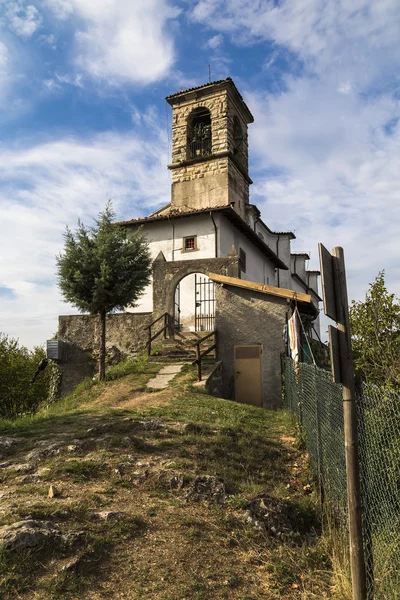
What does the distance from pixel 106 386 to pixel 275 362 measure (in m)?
5.17

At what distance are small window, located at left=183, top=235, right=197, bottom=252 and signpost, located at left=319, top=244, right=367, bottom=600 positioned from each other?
1709cm

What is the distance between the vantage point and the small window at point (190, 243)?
20836 mm

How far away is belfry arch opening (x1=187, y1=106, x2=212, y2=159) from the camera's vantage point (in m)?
25.4

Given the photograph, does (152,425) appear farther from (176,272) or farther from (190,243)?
(190,243)

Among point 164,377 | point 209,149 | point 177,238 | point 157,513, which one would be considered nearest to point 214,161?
point 209,149

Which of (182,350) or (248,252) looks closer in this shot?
(182,350)

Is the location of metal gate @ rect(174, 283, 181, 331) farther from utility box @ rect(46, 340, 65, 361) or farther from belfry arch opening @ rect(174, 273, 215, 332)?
utility box @ rect(46, 340, 65, 361)

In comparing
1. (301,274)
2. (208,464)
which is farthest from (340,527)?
(301,274)

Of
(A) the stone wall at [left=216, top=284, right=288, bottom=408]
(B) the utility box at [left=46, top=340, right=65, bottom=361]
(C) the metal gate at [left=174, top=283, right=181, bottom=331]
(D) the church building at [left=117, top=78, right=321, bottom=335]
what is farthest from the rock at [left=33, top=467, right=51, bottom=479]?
(D) the church building at [left=117, top=78, right=321, bottom=335]

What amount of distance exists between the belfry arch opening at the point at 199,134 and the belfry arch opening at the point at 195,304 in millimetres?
8817

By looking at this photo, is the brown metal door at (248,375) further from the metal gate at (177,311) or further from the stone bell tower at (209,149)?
the stone bell tower at (209,149)

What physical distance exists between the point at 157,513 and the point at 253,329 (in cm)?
975

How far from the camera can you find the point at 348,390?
372 centimetres

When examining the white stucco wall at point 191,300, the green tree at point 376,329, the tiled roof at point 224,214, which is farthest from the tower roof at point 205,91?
the green tree at point 376,329
